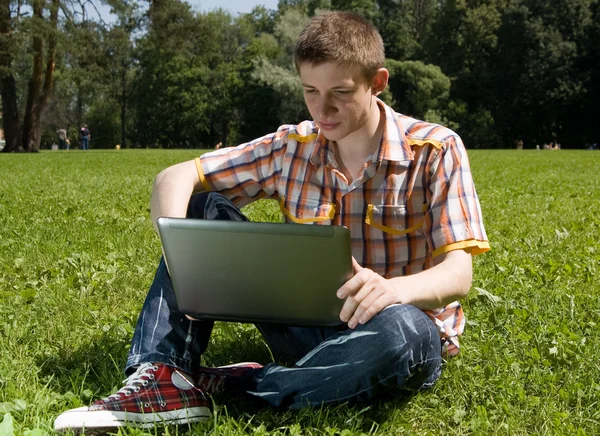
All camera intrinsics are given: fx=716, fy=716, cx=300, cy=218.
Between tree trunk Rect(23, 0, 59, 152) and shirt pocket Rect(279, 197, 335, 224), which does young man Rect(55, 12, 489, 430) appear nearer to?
shirt pocket Rect(279, 197, 335, 224)

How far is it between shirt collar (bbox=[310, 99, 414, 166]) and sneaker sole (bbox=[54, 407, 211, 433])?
39.8 inches

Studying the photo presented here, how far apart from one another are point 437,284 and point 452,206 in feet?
1.05

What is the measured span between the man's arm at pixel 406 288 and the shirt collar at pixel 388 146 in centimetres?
40

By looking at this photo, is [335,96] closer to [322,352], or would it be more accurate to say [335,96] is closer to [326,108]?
[326,108]

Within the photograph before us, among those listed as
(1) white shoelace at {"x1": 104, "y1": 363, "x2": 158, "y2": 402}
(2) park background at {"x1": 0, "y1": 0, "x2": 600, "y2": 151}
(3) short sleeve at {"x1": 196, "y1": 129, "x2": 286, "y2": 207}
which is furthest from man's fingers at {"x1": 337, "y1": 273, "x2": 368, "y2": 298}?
(2) park background at {"x1": 0, "y1": 0, "x2": 600, "y2": 151}

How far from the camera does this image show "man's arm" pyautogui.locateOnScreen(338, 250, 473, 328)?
7.02ft

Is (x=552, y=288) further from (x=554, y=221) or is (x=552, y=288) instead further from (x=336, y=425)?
(x=554, y=221)

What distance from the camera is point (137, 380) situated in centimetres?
236

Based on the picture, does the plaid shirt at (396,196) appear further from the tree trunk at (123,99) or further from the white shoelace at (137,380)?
the tree trunk at (123,99)

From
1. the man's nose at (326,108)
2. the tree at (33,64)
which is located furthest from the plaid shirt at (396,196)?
the tree at (33,64)

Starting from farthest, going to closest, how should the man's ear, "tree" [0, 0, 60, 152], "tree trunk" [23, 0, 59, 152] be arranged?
"tree trunk" [23, 0, 59, 152], "tree" [0, 0, 60, 152], the man's ear

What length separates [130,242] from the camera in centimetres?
541

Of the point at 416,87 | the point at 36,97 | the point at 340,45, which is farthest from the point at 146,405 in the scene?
the point at 416,87

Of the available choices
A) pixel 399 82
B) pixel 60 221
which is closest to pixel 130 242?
pixel 60 221
